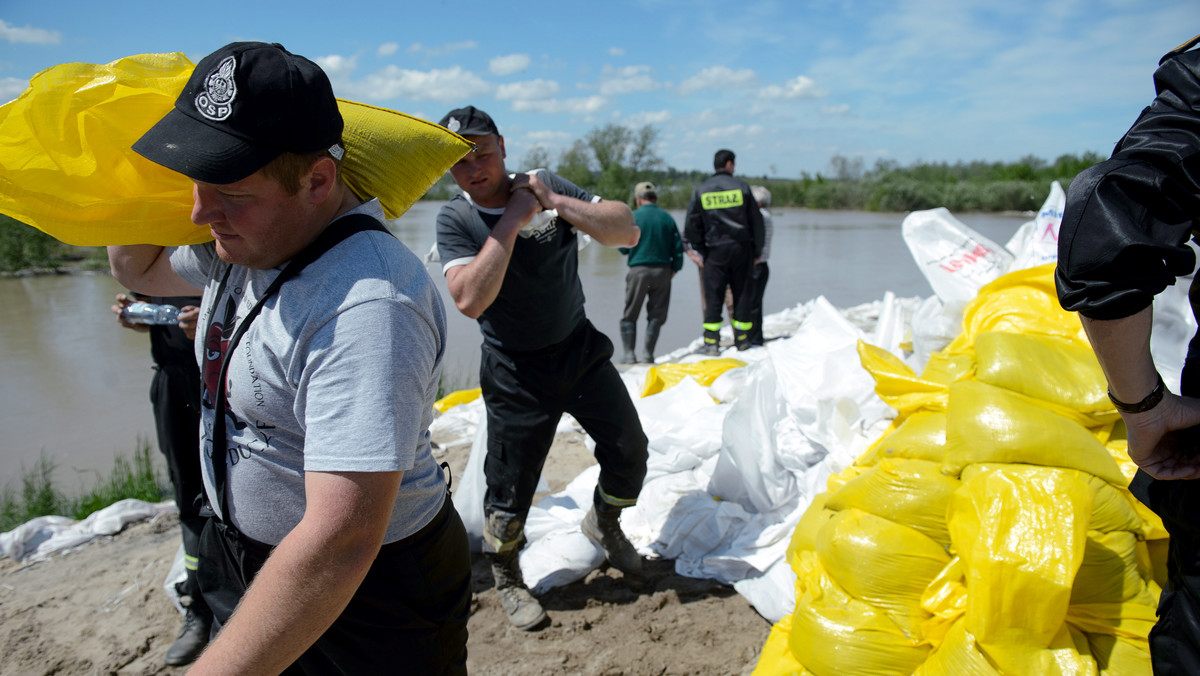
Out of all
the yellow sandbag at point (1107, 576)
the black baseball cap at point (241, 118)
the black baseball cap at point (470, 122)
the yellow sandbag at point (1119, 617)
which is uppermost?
the black baseball cap at point (470, 122)

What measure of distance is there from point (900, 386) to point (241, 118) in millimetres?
2170

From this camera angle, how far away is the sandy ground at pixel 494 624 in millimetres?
2473

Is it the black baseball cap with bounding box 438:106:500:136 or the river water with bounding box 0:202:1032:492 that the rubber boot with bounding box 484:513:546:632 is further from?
the river water with bounding box 0:202:1032:492

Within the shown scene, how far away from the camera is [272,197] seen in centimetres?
106

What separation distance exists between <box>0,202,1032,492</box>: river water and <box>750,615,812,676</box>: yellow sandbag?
3.00m

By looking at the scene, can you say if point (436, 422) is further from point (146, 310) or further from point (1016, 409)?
point (1016, 409)

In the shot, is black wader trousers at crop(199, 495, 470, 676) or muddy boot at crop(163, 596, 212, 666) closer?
black wader trousers at crop(199, 495, 470, 676)

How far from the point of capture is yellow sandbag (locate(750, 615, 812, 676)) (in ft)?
6.37

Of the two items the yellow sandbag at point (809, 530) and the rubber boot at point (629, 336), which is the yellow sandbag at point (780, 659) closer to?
the yellow sandbag at point (809, 530)

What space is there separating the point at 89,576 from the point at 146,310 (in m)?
1.35

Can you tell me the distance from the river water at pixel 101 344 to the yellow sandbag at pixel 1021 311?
9.65 ft

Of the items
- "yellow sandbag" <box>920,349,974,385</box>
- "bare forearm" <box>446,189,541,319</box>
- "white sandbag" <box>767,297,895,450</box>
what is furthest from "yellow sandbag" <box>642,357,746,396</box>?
Answer: "bare forearm" <box>446,189,541,319</box>

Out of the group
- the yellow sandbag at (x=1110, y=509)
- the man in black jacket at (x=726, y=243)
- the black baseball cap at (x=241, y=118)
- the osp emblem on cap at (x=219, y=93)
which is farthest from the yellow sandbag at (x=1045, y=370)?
the man in black jacket at (x=726, y=243)

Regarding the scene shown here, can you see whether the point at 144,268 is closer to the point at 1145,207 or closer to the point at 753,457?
the point at 1145,207
